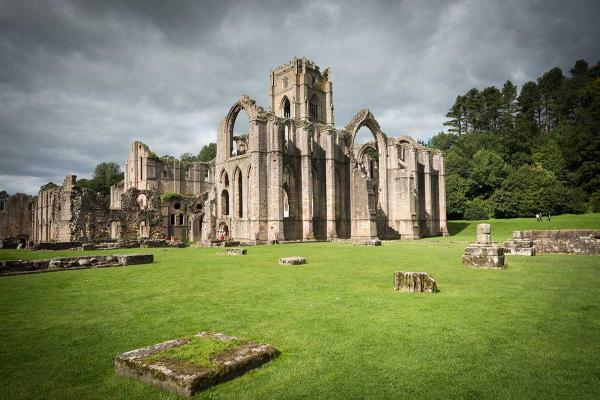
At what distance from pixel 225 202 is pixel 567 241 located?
2533 centimetres

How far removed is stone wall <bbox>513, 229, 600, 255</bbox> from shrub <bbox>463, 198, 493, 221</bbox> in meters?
30.0

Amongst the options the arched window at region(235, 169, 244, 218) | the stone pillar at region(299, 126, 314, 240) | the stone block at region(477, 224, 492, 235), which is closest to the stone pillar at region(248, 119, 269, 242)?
the stone pillar at region(299, 126, 314, 240)

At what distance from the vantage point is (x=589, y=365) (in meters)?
3.56

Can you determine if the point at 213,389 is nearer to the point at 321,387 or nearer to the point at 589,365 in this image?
the point at 321,387

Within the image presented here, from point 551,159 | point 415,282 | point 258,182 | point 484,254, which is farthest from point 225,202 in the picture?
point 551,159

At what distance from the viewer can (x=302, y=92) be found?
4794 centimetres

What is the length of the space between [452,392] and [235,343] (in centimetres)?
210

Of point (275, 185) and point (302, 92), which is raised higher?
point (302, 92)

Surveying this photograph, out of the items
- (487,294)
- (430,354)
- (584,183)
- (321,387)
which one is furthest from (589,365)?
(584,183)

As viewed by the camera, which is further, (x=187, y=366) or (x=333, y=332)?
(x=333, y=332)

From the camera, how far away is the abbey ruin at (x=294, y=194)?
27.8m

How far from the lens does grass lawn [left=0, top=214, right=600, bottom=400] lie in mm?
3189

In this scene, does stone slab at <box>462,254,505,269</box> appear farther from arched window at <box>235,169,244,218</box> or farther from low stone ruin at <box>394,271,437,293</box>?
arched window at <box>235,169,244,218</box>

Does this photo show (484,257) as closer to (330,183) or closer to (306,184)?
(306,184)
